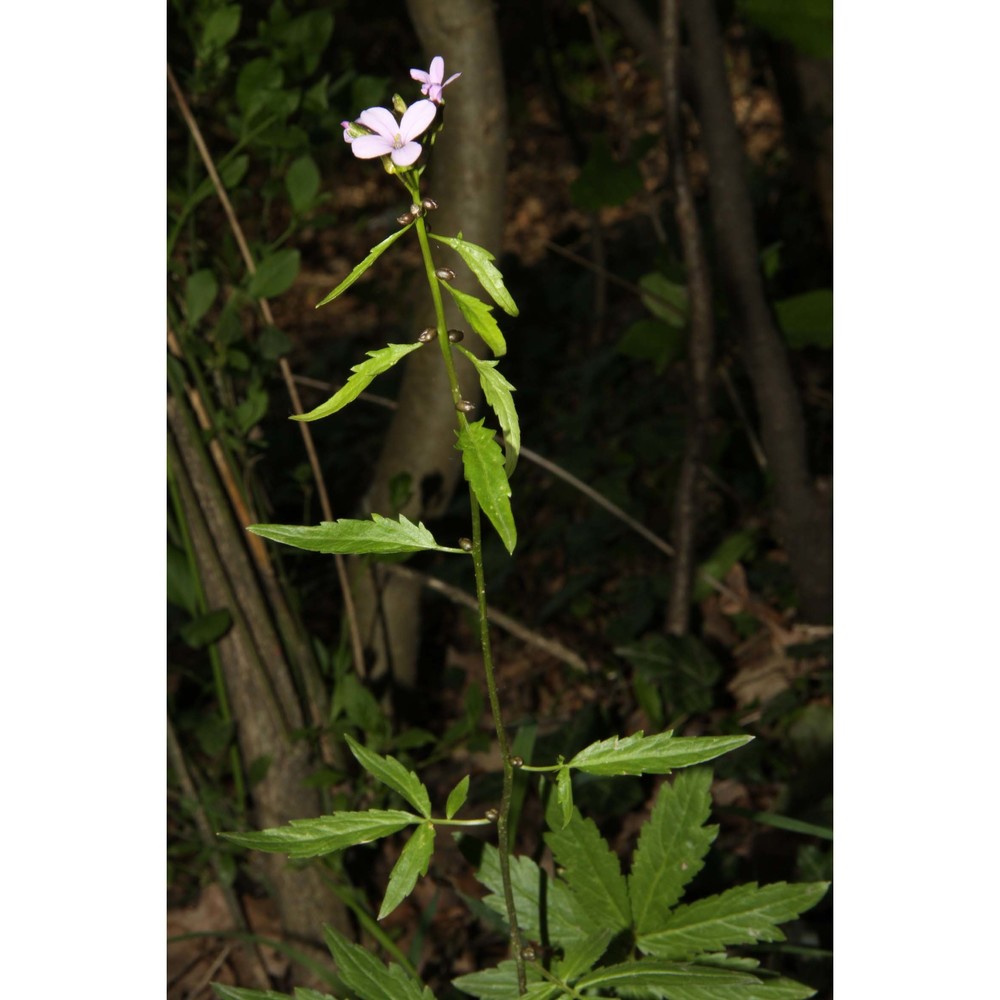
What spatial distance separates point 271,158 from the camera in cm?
137

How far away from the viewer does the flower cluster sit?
58cm

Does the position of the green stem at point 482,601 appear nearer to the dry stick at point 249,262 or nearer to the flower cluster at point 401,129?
the flower cluster at point 401,129

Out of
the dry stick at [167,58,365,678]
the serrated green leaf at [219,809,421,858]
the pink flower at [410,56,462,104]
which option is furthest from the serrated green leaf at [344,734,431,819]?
the dry stick at [167,58,365,678]

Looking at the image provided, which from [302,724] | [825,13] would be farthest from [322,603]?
[825,13]

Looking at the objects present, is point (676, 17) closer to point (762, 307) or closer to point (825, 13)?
point (825, 13)

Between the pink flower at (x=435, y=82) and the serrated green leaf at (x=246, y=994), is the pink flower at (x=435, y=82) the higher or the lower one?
the higher one

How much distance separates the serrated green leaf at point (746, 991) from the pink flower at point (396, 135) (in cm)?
51

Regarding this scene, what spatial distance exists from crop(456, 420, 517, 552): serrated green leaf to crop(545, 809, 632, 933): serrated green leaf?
390 mm

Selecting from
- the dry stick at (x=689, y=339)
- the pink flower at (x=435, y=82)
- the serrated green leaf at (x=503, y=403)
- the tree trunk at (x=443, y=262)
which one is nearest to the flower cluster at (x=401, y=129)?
the pink flower at (x=435, y=82)

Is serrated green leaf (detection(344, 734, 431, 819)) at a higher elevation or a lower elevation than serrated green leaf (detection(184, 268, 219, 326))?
lower

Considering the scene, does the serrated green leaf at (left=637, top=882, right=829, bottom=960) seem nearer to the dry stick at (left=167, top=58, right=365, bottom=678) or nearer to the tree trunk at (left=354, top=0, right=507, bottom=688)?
the dry stick at (left=167, top=58, right=365, bottom=678)

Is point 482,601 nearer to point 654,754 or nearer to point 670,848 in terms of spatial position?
point 654,754

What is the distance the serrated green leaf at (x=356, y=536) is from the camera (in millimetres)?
625

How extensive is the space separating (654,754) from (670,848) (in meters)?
0.28
